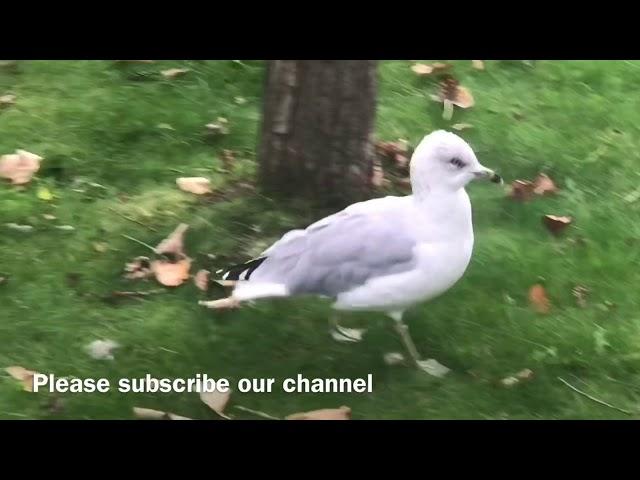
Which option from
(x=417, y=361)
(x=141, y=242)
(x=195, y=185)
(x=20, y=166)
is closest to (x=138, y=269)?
(x=141, y=242)

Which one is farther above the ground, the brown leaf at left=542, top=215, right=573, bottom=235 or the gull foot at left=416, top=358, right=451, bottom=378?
the brown leaf at left=542, top=215, right=573, bottom=235

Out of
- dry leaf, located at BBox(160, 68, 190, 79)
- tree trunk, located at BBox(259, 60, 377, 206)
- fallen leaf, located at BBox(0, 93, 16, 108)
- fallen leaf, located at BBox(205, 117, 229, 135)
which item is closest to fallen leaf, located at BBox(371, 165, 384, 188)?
tree trunk, located at BBox(259, 60, 377, 206)

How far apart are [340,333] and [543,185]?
1.44ft

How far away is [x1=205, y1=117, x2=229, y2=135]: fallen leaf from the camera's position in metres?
1.71

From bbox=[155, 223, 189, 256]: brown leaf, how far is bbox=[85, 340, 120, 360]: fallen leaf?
0.55ft

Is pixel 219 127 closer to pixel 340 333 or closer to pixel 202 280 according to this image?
pixel 202 280

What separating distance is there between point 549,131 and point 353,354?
A: 0.52m

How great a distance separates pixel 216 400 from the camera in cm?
160

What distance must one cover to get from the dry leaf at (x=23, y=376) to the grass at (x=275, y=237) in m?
0.01

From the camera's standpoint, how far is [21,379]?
1.60 metres

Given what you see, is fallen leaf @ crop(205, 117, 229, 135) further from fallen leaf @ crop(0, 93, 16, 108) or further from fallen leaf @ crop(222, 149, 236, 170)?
fallen leaf @ crop(0, 93, 16, 108)

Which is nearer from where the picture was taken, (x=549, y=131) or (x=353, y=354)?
(x=353, y=354)

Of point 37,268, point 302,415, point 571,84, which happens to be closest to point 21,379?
point 37,268
